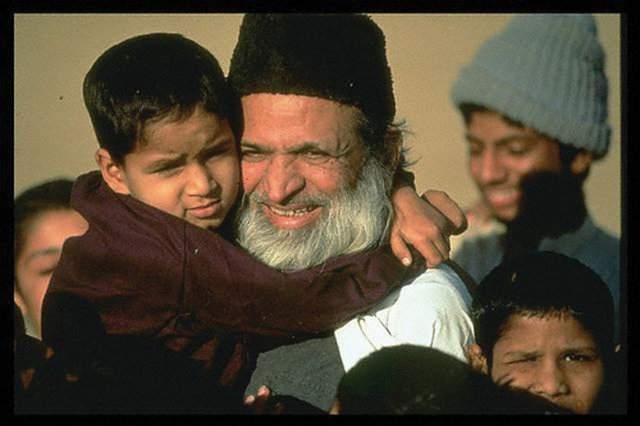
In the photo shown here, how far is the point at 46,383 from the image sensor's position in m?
3.15

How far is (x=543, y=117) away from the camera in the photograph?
3.87 meters

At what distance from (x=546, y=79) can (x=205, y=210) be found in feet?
4.75

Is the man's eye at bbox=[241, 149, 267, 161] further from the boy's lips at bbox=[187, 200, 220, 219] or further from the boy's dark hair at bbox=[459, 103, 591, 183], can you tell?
the boy's dark hair at bbox=[459, 103, 591, 183]

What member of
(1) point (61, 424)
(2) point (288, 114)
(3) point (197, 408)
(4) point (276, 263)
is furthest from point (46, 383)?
(2) point (288, 114)

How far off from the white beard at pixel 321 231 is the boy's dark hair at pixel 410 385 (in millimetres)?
449

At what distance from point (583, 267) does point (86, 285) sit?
1.66m

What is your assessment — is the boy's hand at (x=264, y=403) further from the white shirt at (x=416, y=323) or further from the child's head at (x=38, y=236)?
the child's head at (x=38, y=236)

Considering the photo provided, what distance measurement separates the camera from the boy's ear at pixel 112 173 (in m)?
3.28

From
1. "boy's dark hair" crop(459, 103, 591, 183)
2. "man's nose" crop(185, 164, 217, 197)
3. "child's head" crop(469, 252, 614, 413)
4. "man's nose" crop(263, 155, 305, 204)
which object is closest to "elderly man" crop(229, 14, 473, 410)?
"man's nose" crop(263, 155, 305, 204)

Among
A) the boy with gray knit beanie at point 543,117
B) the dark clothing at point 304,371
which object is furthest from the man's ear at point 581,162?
the dark clothing at point 304,371

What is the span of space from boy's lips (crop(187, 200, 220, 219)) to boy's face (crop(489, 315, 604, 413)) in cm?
101

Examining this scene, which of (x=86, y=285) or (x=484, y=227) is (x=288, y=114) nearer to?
(x=86, y=285)

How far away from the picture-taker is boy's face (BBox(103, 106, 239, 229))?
3.13 m

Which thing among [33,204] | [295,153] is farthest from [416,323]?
[33,204]
